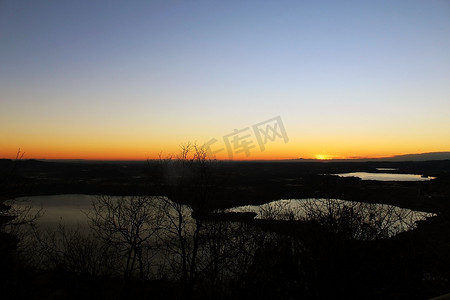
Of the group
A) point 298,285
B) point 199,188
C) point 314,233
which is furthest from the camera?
point 199,188

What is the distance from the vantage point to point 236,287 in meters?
11.1

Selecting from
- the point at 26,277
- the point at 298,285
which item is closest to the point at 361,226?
the point at 298,285

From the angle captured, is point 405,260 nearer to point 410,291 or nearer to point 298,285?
point 410,291

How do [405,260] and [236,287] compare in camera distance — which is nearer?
[405,260]

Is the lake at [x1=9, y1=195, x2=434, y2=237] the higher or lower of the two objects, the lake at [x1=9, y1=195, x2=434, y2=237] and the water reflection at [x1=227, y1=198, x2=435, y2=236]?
the lower

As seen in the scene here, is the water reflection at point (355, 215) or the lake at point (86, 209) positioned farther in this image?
the lake at point (86, 209)

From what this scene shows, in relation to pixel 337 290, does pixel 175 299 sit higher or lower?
lower

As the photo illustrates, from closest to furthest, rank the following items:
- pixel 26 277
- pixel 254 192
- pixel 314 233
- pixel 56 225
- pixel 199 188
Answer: pixel 314 233 < pixel 26 277 < pixel 199 188 < pixel 56 225 < pixel 254 192

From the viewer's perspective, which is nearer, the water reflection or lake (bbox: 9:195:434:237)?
the water reflection

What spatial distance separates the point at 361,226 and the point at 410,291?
2583mm

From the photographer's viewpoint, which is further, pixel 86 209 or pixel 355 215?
pixel 86 209

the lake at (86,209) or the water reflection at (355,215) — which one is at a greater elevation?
the water reflection at (355,215)

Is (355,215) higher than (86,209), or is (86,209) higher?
(355,215)

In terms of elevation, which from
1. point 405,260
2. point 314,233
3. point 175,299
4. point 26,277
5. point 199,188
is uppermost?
point 199,188
